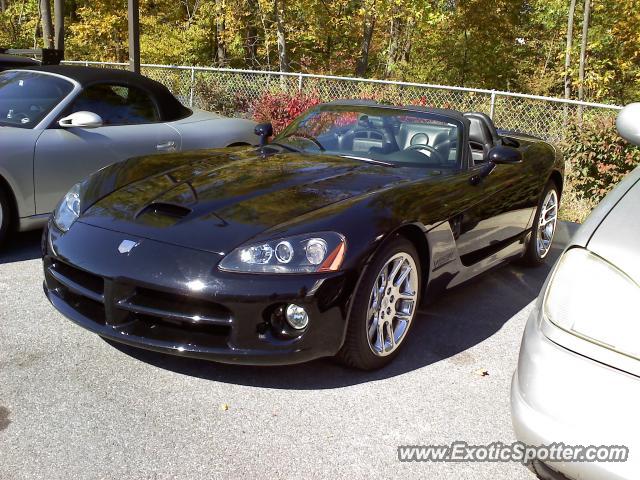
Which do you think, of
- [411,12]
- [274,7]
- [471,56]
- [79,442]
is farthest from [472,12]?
[79,442]

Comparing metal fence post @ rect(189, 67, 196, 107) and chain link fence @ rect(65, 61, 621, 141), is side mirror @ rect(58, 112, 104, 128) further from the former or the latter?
metal fence post @ rect(189, 67, 196, 107)

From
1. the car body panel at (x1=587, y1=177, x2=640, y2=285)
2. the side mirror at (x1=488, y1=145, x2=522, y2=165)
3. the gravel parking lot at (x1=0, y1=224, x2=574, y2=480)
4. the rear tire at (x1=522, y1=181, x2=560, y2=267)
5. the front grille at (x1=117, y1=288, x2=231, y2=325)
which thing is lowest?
the gravel parking lot at (x1=0, y1=224, x2=574, y2=480)

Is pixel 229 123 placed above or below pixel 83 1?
below

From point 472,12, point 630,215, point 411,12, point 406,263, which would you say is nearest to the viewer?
point 630,215

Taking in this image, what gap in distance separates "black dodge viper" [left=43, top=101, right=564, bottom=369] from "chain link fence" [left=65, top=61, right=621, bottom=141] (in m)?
4.72

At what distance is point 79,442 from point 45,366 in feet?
2.40

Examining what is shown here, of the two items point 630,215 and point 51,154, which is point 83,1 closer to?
point 51,154

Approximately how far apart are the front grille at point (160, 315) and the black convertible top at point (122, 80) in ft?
9.57

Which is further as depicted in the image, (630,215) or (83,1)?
(83,1)

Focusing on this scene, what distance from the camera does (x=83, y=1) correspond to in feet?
82.4

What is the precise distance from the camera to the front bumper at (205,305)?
2760 mm

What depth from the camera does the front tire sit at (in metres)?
3.01

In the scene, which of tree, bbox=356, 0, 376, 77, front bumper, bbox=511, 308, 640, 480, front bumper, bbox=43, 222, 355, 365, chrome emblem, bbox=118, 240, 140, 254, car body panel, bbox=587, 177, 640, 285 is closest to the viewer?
front bumper, bbox=511, 308, 640, 480

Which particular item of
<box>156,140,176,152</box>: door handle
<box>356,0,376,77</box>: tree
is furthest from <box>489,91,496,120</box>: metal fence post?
<box>356,0,376,77</box>: tree
